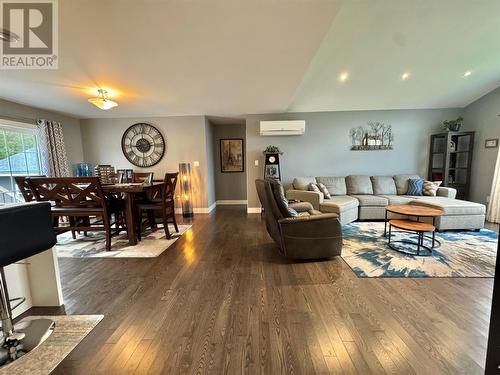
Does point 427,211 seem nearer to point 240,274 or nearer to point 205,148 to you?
point 240,274

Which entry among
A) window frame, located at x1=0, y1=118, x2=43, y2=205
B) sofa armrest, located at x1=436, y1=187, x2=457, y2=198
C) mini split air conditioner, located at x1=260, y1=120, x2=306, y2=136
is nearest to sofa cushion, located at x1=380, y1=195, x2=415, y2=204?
sofa armrest, located at x1=436, y1=187, x2=457, y2=198

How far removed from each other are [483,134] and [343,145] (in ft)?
9.26

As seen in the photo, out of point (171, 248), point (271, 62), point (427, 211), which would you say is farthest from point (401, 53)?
point (171, 248)

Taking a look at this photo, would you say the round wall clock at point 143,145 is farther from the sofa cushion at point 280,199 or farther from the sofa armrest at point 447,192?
the sofa armrest at point 447,192

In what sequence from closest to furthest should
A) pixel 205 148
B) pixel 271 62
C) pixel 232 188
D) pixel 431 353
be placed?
pixel 431 353 → pixel 271 62 → pixel 205 148 → pixel 232 188

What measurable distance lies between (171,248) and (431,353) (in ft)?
9.52

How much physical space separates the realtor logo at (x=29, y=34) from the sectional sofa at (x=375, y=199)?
4.28m

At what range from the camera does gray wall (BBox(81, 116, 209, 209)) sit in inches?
202

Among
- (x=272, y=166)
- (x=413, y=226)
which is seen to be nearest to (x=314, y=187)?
(x=272, y=166)

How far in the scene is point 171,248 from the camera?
3098mm

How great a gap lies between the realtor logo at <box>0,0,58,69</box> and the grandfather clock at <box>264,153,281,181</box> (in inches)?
149

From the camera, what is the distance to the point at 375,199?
4.28 meters

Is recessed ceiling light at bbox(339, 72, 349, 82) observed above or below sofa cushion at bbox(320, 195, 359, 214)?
above

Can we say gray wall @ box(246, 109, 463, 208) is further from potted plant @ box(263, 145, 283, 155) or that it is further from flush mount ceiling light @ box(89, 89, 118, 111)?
flush mount ceiling light @ box(89, 89, 118, 111)
